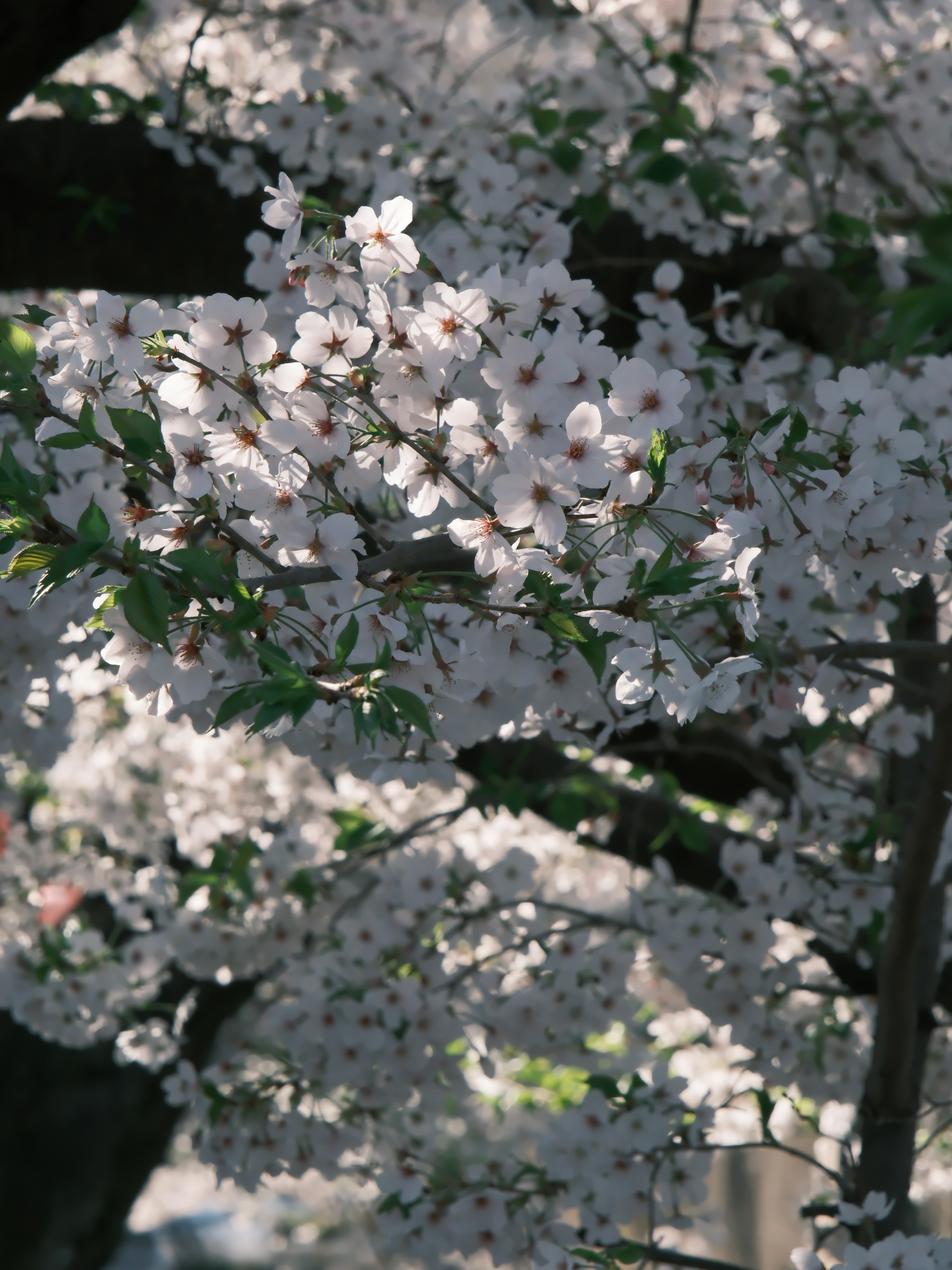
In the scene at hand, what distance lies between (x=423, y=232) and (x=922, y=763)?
1.46m

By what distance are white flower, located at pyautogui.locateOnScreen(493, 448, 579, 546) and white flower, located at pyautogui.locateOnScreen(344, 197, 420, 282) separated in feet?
0.95

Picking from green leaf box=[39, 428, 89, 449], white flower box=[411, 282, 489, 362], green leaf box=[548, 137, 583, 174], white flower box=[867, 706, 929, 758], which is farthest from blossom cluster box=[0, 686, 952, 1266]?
green leaf box=[548, 137, 583, 174]

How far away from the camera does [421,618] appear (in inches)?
46.2

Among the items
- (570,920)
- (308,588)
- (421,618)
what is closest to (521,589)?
(421,618)

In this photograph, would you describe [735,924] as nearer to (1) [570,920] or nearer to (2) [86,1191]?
(1) [570,920]

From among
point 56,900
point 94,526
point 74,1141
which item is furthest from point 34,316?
point 74,1141

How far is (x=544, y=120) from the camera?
235cm

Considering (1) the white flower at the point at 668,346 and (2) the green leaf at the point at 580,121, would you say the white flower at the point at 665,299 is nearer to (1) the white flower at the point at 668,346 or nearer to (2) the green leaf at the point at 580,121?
(1) the white flower at the point at 668,346

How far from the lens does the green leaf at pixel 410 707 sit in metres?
0.95

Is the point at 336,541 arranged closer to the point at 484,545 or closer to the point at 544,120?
the point at 484,545

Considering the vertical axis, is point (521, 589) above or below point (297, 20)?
below

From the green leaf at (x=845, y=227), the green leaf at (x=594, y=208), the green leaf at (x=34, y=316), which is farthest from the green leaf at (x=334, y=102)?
the green leaf at (x=34, y=316)

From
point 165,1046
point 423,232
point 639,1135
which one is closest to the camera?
point 639,1135

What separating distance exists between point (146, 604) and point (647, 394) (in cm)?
55
